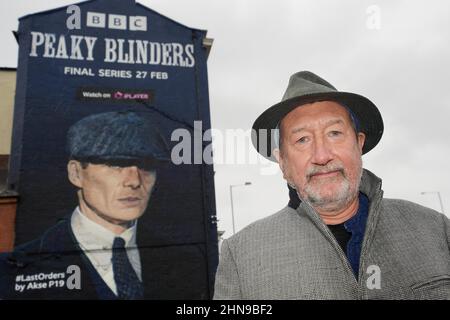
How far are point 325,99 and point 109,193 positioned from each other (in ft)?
33.0

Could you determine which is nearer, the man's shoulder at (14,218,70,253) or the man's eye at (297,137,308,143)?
the man's eye at (297,137,308,143)

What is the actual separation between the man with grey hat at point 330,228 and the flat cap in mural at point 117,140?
959 cm

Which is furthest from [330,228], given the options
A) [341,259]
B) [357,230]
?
[341,259]

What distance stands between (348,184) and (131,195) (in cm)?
1011

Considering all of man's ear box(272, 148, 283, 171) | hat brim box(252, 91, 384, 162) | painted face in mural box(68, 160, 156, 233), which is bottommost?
man's ear box(272, 148, 283, 171)

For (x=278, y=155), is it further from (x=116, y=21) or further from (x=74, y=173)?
(x=116, y=21)

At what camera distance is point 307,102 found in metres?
3.73

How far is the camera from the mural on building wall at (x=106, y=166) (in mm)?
11695

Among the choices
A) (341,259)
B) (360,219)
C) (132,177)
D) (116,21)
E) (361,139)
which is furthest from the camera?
(116,21)

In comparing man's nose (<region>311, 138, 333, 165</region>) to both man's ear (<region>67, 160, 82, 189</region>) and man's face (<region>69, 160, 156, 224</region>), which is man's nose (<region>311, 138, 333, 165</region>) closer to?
man's face (<region>69, 160, 156, 224</region>)

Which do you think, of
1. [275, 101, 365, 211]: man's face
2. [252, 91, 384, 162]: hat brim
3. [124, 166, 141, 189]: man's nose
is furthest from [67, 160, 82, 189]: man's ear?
[275, 101, 365, 211]: man's face

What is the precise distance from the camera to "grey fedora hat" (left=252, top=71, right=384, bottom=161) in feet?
11.9

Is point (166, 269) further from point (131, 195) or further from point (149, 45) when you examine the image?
point (149, 45)

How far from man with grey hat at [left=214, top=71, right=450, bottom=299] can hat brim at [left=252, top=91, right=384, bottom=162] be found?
0.01 m
